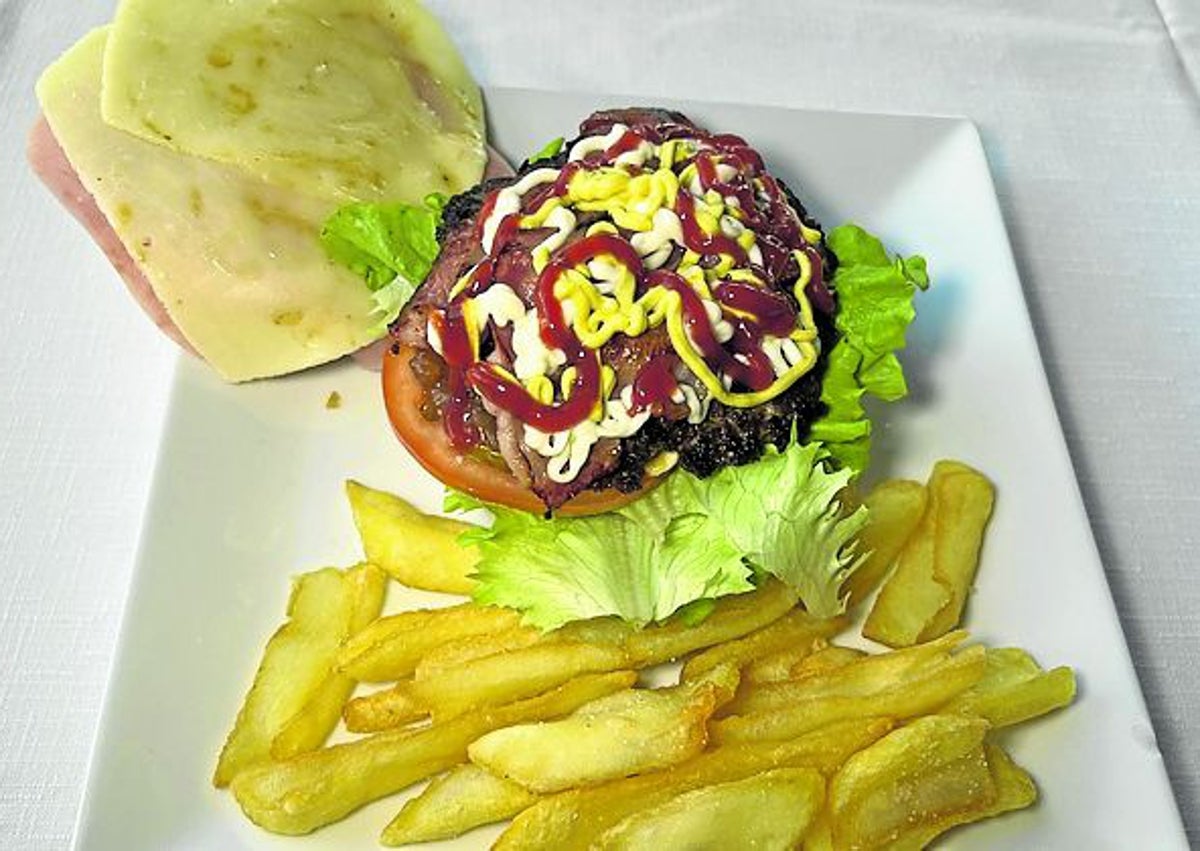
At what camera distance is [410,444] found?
7.55 ft

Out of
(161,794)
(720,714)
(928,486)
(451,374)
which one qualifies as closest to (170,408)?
(451,374)

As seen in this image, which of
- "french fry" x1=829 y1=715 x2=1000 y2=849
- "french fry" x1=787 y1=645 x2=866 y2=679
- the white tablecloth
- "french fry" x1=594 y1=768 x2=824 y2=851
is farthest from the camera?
the white tablecloth

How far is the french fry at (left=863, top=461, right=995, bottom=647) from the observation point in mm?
2201

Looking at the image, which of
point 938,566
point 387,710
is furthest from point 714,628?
point 387,710

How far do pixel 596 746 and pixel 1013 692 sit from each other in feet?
2.26

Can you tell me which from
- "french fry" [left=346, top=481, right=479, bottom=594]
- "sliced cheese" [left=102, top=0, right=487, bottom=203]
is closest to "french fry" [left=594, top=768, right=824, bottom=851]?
"french fry" [left=346, top=481, right=479, bottom=594]

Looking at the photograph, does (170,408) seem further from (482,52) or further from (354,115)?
(482,52)

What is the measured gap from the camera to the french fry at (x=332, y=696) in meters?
1.99

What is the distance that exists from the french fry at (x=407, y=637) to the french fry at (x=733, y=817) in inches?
16.2

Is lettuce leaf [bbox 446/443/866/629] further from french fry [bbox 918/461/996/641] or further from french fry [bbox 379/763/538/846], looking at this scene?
french fry [bbox 379/763/538/846]

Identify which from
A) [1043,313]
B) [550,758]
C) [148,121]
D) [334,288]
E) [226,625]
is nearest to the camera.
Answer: [550,758]

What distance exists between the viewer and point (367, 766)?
6.18ft

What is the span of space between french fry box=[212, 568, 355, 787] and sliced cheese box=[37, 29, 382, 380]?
1.81 feet

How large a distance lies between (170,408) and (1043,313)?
199 cm
